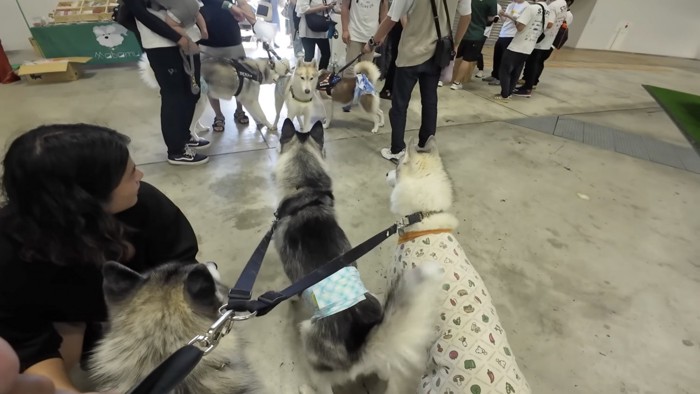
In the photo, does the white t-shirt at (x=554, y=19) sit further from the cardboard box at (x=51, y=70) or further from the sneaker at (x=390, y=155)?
the cardboard box at (x=51, y=70)

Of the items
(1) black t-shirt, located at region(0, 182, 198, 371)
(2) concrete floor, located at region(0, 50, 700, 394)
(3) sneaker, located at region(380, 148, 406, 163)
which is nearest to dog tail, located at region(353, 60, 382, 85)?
(2) concrete floor, located at region(0, 50, 700, 394)

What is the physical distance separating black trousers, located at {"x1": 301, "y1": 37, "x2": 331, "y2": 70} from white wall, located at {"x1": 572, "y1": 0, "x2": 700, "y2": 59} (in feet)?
37.8

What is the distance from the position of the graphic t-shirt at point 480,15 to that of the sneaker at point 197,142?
4873 millimetres

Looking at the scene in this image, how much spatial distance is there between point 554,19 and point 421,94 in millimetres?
3989

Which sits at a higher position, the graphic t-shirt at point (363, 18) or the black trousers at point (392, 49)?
the graphic t-shirt at point (363, 18)

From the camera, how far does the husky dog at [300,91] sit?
3652 mm

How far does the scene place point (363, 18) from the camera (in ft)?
14.4

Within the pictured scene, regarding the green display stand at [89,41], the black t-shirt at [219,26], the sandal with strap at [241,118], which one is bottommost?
the sandal with strap at [241,118]

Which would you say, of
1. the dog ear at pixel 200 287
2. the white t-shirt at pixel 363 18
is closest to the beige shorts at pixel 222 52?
the white t-shirt at pixel 363 18

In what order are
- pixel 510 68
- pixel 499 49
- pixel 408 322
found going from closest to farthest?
pixel 408 322 < pixel 510 68 < pixel 499 49

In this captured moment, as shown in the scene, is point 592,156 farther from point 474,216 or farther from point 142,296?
→ point 142,296

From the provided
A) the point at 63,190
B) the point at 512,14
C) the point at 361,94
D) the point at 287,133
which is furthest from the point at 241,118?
the point at 512,14

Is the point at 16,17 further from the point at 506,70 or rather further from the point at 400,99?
the point at 506,70

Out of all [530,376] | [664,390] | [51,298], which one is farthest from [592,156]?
[51,298]
